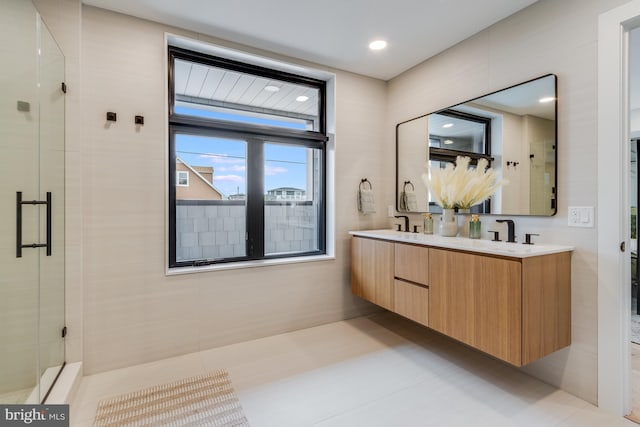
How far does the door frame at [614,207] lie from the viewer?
1754 millimetres

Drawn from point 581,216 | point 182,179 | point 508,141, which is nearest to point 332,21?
point 508,141

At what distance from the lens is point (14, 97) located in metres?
1.67

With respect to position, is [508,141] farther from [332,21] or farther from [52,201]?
[52,201]

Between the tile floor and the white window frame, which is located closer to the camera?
the tile floor

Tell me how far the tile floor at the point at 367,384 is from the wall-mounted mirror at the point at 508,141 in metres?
1.16

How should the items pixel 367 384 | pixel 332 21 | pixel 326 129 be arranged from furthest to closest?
pixel 326 129, pixel 332 21, pixel 367 384

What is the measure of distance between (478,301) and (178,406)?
1.91m

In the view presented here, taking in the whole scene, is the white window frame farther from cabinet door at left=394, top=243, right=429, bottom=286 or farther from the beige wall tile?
the beige wall tile

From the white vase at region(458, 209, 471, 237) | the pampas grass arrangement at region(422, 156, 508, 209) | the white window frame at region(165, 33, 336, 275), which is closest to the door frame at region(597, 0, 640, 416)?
the pampas grass arrangement at region(422, 156, 508, 209)

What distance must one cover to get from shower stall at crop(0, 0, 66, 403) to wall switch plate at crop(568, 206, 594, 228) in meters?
3.16

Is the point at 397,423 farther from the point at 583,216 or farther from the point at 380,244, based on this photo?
the point at 583,216

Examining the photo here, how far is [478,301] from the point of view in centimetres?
193

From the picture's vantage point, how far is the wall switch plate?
1.86m

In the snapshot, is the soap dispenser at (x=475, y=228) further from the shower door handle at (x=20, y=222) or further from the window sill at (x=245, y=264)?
the shower door handle at (x=20, y=222)
